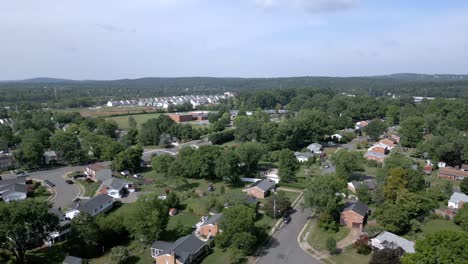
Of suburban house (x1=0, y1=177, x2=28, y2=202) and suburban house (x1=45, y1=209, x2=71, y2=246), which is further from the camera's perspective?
suburban house (x1=0, y1=177, x2=28, y2=202)

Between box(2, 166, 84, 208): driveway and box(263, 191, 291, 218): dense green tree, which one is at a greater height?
box(263, 191, 291, 218): dense green tree

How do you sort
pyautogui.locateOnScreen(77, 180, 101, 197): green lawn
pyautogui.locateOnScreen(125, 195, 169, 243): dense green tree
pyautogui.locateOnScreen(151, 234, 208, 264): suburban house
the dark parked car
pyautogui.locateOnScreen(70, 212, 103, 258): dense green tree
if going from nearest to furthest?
pyautogui.locateOnScreen(151, 234, 208, 264): suburban house
pyautogui.locateOnScreen(70, 212, 103, 258): dense green tree
pyautogui.locateOnScreen(125, 195, 169, 243): dense green tree
the dark parked car
pyautogui.locateOnScreen(77, 180, 101, 197): green lawn

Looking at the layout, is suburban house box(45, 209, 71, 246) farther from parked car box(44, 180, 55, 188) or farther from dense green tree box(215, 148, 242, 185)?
dense green tree box(215, 148, 242, 185)

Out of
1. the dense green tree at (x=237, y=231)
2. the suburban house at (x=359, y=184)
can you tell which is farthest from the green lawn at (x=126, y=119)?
the dense green tree at (x=237, y=231)

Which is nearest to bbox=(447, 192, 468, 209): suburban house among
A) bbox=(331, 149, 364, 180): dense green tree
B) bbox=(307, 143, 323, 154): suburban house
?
bbox=(331, 149, 364, 180): dense green tree

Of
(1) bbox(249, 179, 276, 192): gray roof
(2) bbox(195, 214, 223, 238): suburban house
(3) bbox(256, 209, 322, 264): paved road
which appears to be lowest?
(3) bbox(256, 209, 322, 264): paved road

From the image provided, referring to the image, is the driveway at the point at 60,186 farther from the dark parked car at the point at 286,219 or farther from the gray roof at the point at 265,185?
the dark parked car at the point at 286,219

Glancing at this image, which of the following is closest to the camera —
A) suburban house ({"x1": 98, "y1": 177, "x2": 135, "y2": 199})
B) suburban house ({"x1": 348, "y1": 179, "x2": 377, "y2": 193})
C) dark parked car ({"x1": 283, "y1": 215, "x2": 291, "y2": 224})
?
dark parked car ({"x1": 283, "y1": 215, "x2": 291, "y2": 224})

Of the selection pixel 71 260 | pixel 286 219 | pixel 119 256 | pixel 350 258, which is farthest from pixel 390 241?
pixel 71 260
